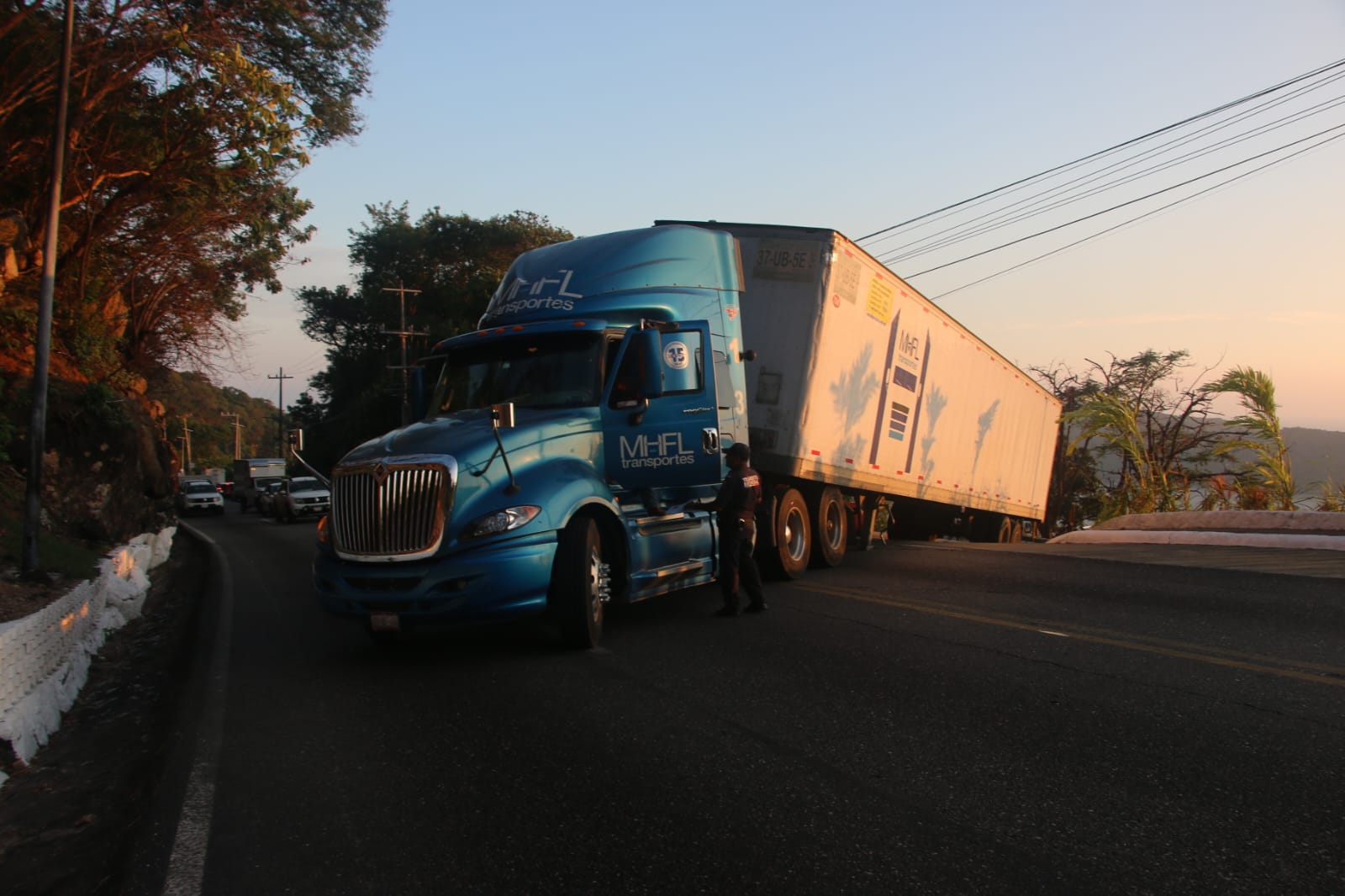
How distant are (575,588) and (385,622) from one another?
1383 millimetres

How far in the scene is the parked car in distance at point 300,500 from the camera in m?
34.0

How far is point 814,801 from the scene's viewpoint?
14.3ft

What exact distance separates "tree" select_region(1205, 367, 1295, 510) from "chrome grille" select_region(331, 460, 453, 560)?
49.7 ft

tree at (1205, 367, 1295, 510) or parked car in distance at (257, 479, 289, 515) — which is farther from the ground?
tree at (1205, 367, 1295, 510)

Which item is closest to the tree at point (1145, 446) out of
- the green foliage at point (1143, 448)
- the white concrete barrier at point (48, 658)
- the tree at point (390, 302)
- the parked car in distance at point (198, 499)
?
the green foliage at point (1143, 448)

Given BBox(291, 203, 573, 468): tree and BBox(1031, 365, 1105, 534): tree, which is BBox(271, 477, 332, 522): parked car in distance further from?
BBox(1031, 365, 1105, 534): tree

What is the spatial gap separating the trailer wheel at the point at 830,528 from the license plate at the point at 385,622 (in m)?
6.69

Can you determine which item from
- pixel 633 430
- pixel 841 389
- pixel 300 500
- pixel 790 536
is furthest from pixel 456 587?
pixel 300 500

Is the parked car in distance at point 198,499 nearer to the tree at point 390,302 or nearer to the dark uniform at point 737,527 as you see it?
the tree at point 390,302

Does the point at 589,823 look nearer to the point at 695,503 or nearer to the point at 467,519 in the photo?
the point at 467,519

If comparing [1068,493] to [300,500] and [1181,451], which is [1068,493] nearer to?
[1181,451]

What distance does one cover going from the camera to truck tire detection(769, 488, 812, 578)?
38.3 ft

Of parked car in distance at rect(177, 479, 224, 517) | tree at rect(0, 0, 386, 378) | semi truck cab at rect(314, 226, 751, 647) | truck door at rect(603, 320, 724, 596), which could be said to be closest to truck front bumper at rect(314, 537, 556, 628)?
semi truck cab at rect(314, 226, 751, 647)

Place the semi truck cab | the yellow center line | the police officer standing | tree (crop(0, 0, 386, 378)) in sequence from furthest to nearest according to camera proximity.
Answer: tree (crop(0, 0, 386, 378))
the police officer standing
the semi truck cab
the yellow center line
